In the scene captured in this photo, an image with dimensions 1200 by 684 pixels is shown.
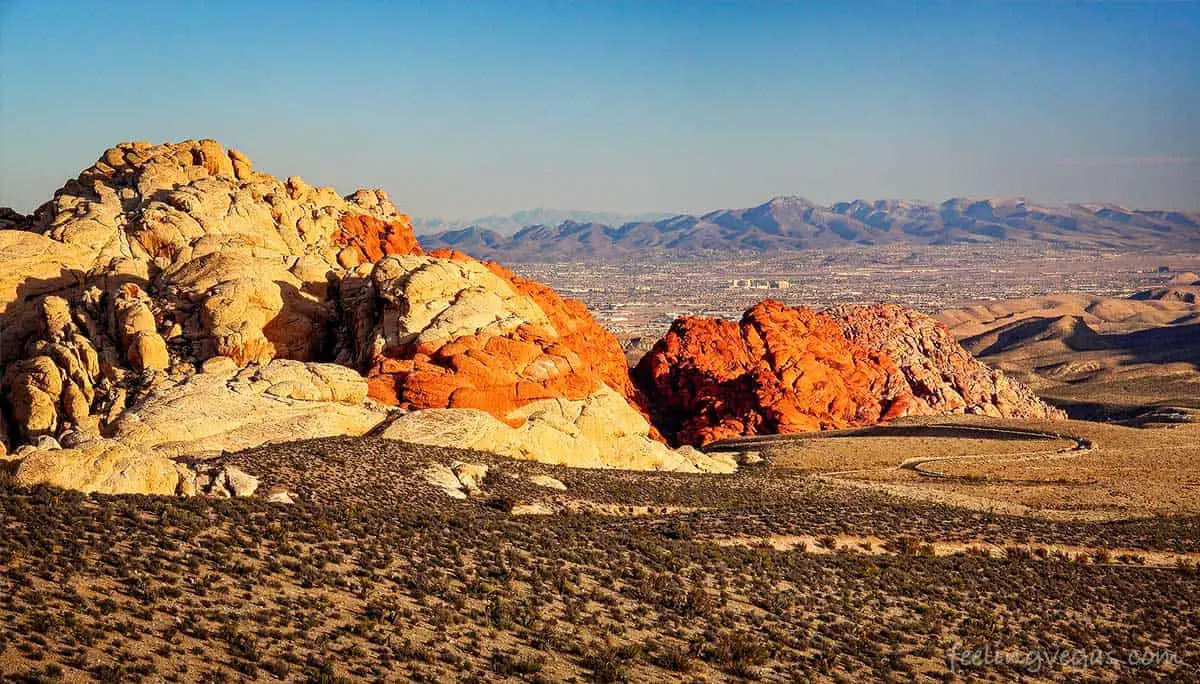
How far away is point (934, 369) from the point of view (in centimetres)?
8750

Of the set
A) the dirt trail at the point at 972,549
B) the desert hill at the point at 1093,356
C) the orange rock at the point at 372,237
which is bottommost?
the desert hill at the point at 1093,356

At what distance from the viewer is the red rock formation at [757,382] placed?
73.9 m

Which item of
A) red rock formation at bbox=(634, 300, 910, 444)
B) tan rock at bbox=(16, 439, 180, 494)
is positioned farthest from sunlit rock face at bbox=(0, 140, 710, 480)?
red rock formation at bbox=(634, 300, 910, 444)

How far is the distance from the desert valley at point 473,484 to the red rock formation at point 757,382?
26 centimetres

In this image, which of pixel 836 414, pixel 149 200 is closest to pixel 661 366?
pixel 836 414

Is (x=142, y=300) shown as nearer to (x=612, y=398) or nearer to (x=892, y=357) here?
(x=612, y=398)

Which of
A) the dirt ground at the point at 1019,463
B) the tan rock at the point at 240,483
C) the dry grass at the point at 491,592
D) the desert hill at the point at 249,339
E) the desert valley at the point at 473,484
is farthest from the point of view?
the dirt ground at the point at 1019,463

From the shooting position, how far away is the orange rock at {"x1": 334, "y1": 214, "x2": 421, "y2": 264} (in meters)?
65.4

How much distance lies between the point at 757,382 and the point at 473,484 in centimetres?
3937

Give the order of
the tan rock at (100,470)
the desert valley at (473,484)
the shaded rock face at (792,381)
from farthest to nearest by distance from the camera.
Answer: the shaded rock face at (792,381), the tan rock at (100,470), the desert valley at (473,484)

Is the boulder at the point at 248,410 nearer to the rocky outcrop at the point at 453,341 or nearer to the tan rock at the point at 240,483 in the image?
the rocky outcrop at the point at 453,341

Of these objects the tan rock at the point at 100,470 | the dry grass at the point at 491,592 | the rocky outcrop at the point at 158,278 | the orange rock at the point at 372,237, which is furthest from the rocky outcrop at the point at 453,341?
the tan rock at the point at 100,470

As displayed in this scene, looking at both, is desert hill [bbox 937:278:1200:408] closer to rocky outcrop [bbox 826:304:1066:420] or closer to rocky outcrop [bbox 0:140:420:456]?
rocky outcrop [bbox 826:304:1066:420]

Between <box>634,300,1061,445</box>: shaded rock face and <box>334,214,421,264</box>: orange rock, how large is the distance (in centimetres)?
2017
